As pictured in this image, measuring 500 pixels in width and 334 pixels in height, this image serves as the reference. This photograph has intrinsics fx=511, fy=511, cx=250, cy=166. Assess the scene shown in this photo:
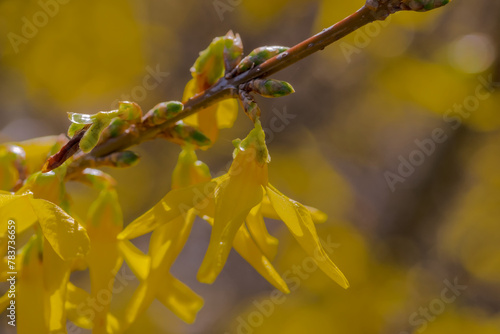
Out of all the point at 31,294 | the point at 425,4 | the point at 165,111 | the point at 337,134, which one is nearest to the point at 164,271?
the point at 31,294

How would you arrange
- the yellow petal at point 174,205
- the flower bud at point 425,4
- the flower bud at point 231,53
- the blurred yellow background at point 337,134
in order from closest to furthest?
the flower bud at point 425,4
the yellow petal at point 174,205
the flower bud at point 231,53
the blurred yellow background at point 337,134

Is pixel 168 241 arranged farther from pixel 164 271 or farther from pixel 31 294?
pixel 31 294

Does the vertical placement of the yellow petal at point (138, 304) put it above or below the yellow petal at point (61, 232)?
below

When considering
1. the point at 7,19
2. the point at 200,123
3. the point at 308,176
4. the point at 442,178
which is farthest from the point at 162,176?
the point at 200,123

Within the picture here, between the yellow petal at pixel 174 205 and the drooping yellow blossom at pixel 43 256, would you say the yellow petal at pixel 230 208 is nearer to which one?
the yellow petal at pixel 174 205

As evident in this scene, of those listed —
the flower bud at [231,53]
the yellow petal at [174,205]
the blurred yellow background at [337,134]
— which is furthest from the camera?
the blurred yellow background at [337,134]

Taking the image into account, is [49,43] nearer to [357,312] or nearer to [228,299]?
[228,299]

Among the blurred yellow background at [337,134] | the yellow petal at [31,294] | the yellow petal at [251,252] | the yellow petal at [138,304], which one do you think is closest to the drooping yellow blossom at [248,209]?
the yellow petal at [251,252]
